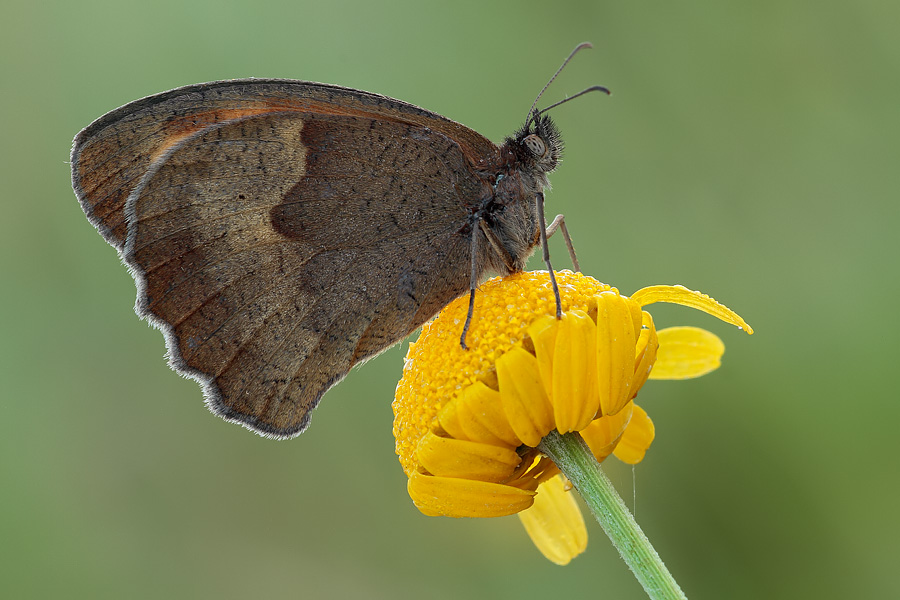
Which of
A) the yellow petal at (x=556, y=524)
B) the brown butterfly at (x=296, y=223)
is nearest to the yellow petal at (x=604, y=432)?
the yellow petal at (x=556, y=524)

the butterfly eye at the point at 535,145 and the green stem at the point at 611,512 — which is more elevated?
the butterfly eye at the point at 535,145

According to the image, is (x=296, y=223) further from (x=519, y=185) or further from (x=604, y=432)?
(x=604, y=432)

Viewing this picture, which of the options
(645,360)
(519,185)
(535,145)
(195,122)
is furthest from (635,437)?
(195,122)

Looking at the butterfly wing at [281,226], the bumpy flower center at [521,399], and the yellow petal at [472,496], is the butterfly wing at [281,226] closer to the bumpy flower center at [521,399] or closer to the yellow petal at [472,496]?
the bumpy flower center at [521,399]

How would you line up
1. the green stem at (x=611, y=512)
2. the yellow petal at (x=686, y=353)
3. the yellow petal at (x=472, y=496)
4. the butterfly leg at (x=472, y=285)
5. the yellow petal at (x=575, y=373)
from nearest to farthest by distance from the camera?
the green stem at (x=611, y=512) → the yellow petal at (x=575, y=373) → the yellow petal at (x=472, y=496) → the butterfly leg at (x=472, y=285) → the yellow petal at (x=686, y=353)

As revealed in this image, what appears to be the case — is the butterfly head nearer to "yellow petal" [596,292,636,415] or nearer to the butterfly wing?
the butterfly wing

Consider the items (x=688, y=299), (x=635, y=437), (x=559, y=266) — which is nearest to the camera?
(x=688, y=299)

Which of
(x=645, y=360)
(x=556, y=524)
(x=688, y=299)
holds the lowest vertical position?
(x=556, y=524)
